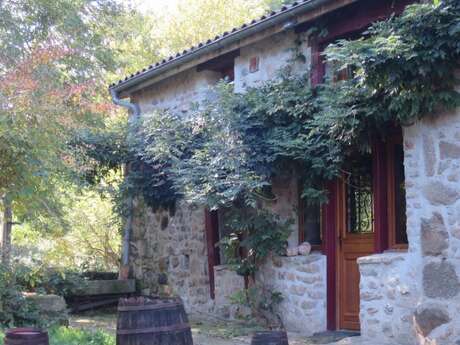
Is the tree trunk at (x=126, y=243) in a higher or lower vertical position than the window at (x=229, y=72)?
lower

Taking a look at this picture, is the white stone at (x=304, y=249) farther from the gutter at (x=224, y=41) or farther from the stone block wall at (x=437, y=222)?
the gutter at (x=224, y=41)

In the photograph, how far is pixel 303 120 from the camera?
26.3 ft

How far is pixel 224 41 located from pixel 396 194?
336 cm


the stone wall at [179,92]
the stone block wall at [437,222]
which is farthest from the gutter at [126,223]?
the stone block wall at [437,222]

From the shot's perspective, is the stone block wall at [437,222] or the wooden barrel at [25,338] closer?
the wooden barrel at [25,338]

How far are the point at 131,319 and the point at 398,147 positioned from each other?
3620 millimetres

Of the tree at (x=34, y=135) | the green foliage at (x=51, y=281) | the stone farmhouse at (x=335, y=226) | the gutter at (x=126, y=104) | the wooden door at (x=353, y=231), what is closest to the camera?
the tree at (x=34, y=135)

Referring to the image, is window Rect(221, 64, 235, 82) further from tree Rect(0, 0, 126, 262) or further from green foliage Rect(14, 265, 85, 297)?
green foliage Rect(14, 265, 85, 297)

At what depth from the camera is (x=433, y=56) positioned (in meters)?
5.86

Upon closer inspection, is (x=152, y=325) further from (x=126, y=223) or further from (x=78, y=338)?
(x=126, y=223)

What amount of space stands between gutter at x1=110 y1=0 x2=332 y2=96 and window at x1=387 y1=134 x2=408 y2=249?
1.87 m

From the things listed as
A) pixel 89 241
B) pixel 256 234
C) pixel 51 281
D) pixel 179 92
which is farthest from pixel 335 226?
pixel 89 241

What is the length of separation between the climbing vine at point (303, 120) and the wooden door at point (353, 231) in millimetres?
397

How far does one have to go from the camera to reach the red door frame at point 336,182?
24.1ft
